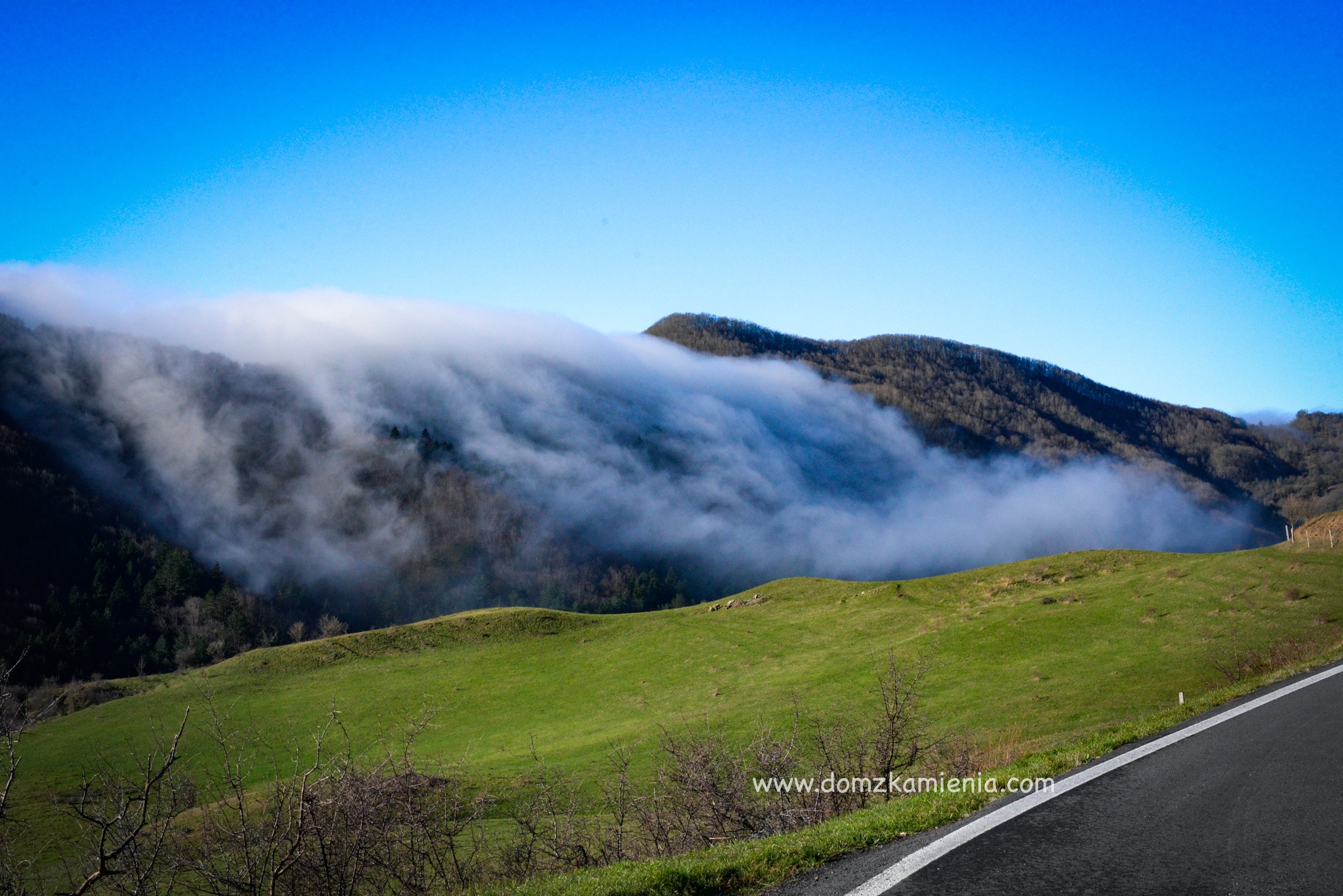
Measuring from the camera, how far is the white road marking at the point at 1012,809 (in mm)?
5840

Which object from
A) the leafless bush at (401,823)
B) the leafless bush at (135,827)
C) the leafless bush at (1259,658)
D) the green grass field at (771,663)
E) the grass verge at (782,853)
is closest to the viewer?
the leafless bush at (135,827)

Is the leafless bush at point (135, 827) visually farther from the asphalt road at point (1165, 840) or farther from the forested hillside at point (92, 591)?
the forested hillside at point (92, 591)

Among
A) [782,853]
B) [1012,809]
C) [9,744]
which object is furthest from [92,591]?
[1012,809]

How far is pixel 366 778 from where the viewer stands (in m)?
10.8

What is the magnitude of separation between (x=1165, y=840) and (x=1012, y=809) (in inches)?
52.2

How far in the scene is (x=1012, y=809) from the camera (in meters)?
7.28

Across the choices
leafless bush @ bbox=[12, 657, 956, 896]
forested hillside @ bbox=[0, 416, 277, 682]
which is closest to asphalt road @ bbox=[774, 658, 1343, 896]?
leafless bush @ bbox=[12, 657, 956, 896]

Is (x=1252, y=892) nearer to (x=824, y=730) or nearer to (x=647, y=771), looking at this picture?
(x=824, y=730)

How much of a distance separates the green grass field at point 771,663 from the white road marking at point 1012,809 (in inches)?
183

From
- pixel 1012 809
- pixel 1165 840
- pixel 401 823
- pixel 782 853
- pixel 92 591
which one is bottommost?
pixel 92 591

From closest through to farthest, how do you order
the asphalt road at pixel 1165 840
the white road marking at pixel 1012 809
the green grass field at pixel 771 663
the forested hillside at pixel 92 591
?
the asphalt road at pixel 1165 840, the white road marking at pixel 1012 809, the green grass field at pixel 771 663, the forested hillside at pixel 92 591

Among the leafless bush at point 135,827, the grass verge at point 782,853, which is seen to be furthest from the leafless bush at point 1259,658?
the leafless bush at point 135,827

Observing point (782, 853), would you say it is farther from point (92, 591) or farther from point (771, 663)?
point (92, 591)

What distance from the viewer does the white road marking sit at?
19.2 feet
